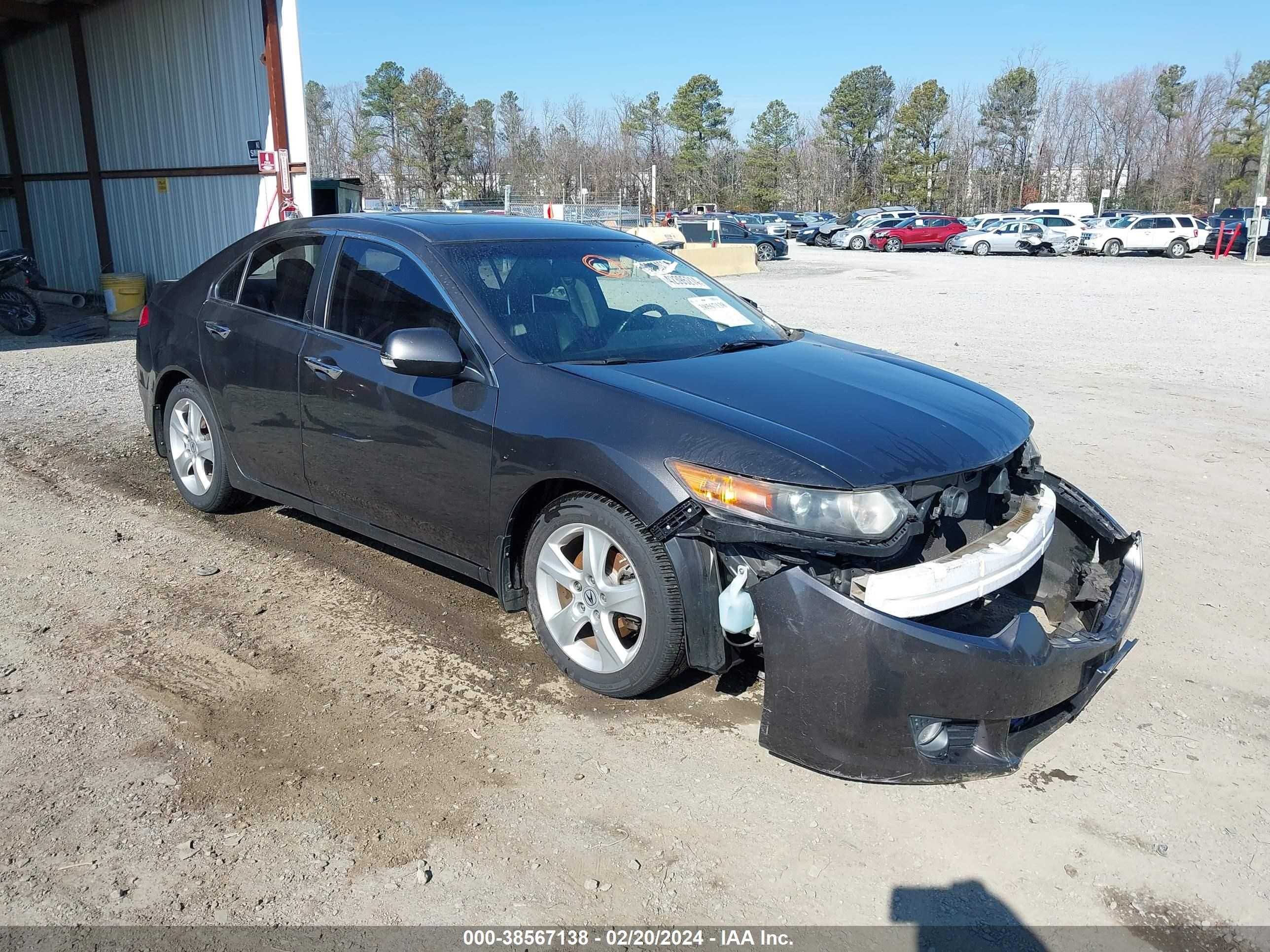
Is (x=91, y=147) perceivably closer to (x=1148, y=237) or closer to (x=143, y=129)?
(x=143, y=129)

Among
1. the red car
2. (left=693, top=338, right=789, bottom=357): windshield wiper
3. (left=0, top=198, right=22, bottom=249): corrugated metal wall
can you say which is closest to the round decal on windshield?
(left=693, top=338, right=789, bottom=357): windshield wiper

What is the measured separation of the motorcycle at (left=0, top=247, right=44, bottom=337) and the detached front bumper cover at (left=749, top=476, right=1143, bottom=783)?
13.3 metres

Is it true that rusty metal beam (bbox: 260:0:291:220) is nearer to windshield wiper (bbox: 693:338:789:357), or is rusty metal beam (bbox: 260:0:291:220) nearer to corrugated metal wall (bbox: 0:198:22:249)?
corrugated metal wall (bbox: 0:198:22:249)

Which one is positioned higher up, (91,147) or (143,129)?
(143,129)

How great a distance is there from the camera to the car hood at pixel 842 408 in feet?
10.3

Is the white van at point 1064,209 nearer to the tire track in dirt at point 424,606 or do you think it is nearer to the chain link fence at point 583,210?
the chain link fence at point 583,210

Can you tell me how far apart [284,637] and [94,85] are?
53.5 ft

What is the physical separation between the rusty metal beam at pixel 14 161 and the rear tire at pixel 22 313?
19.8 feet

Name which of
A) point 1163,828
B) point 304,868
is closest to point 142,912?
point 304,868

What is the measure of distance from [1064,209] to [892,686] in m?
65.8

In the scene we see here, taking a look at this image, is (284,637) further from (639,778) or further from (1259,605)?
(1259,605)

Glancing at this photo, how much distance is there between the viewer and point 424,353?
3.69 m

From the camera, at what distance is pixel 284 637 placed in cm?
413

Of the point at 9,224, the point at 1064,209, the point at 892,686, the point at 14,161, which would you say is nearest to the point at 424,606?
the point at 892,686
